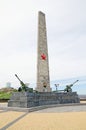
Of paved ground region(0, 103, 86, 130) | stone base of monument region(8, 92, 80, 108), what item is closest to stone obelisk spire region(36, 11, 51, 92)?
stone base of monument region(8, 92, 80, 108)

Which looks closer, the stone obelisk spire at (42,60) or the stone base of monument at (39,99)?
the stone base of monument at (39,99)

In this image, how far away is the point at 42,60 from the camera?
22672 millimetres

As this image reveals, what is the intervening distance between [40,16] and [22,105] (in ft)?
39.1

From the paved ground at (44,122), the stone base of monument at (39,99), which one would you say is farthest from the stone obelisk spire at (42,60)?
the paved ground at (44,122)

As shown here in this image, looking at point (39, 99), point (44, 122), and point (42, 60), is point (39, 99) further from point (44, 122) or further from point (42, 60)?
point (44, 122)

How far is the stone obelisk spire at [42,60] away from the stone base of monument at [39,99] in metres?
2.02

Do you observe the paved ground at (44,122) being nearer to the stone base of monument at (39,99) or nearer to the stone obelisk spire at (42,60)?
the stone base of monument at (39,99)

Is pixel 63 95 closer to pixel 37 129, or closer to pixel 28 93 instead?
pixel 28 93

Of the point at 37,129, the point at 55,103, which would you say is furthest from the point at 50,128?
the point at 55,103

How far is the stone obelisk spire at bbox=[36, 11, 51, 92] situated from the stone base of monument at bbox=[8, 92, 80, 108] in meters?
2.02

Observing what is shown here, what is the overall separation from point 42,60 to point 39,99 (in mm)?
5558

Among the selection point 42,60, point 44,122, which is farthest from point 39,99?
point 44,122

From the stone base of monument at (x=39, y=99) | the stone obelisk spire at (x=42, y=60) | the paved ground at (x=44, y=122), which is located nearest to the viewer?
the paved ground at (x=44, y=122)

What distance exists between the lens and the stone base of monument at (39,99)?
56.1ft
